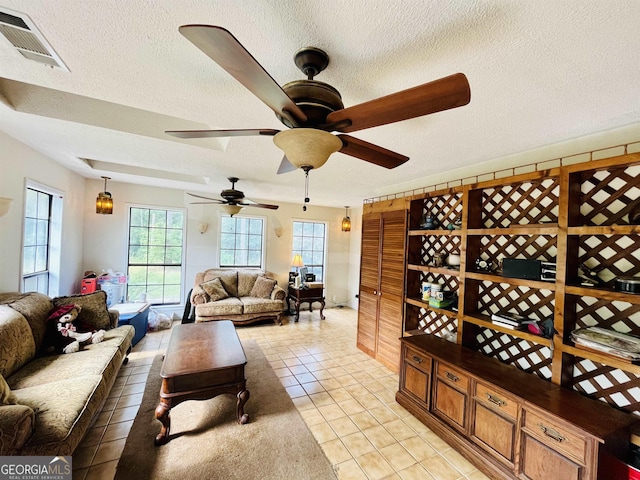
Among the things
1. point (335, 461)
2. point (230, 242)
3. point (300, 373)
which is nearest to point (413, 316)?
point (300, 373)

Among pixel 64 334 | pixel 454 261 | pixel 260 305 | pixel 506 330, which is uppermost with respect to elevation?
pixel 454 261

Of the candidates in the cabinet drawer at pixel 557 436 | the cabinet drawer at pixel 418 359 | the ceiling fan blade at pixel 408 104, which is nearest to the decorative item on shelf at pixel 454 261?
the cabinet drawer at pixel 418 359

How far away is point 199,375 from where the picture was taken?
2209 mm

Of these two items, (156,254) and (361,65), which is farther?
(156,254)

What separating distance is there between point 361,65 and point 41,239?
4.48m

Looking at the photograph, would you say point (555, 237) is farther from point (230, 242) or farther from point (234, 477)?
point (230, 242)

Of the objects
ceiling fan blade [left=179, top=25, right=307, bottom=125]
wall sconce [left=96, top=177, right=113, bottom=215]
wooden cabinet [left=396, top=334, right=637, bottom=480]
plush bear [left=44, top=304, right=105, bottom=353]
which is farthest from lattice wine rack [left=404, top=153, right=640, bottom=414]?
wall sconce [left=96, top=177, right=113, bottom=215]

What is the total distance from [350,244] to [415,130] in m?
4.88

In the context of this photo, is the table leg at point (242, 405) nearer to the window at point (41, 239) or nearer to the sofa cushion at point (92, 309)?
the sofa cushion at point (92, 309)

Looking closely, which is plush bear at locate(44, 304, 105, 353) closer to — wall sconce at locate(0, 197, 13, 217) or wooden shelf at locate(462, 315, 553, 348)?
wall sconce at locate(0, 197, 13, 217)

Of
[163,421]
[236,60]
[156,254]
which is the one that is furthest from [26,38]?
[156,254]

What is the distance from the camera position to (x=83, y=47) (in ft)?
4.20

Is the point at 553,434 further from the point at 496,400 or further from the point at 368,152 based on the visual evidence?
the point at 368,152

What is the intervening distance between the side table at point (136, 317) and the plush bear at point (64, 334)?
1.00 meters
